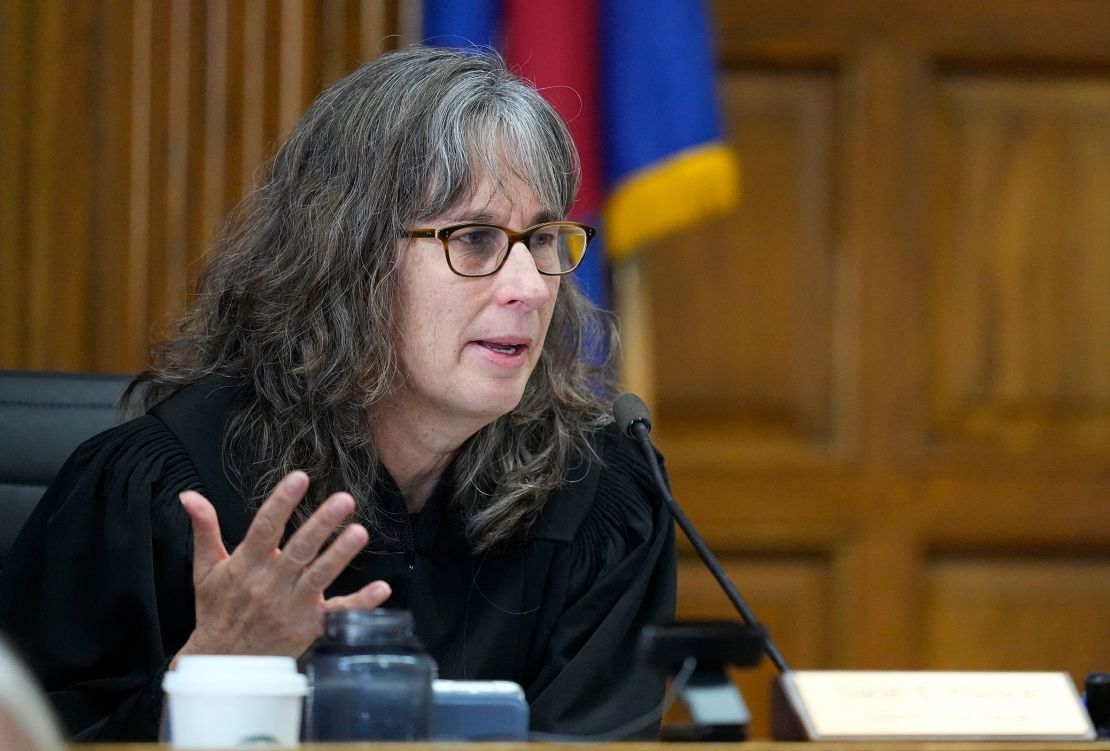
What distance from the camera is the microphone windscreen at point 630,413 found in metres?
1.66

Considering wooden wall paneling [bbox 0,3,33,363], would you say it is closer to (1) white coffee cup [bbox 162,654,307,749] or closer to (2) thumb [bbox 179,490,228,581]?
(2) thumb [bbox 179,490,228,581]

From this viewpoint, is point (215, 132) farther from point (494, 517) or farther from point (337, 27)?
point (494, 517)

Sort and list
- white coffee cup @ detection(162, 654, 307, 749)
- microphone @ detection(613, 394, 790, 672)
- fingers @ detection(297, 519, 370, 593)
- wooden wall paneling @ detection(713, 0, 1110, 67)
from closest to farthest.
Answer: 1. white coffee cup @ detection(162, 654, 307, 749)
2. fingers @ detection(297, 519, 370, 593)
3. microphone @ detection(613, 394, 790, 672)
4. wooden wall paneling @ detection(713, 0, 1110, 67)

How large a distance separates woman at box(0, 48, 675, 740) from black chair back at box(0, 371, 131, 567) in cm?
7

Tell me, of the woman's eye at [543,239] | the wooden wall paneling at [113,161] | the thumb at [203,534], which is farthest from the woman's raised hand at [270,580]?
the wooden wall paneling at [113,161]

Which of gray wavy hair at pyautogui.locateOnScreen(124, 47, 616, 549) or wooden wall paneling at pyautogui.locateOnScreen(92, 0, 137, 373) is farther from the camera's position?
wooden wall paneling at pyautogui.locateOnScreen(92, 0, 137, 373)

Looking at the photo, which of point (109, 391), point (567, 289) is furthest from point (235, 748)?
point (567, 289)

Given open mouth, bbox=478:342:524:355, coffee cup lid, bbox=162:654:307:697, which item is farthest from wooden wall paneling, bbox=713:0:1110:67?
coffee cup lid, bbox=162:654:307:697

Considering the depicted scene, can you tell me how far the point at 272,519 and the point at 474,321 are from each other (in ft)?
1.71

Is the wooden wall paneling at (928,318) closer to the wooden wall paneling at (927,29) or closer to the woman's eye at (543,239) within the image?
the wooden wall paneling at (927,29)

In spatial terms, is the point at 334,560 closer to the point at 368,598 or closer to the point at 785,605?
the point at 368,598

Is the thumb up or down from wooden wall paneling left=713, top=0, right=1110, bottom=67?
down

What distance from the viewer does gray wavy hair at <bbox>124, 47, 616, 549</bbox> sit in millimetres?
1820

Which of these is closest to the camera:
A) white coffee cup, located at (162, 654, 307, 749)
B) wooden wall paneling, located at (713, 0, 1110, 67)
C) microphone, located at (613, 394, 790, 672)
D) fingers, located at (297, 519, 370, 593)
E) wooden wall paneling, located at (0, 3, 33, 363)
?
white coffee cup, located at (162, 654, 307, 749)
